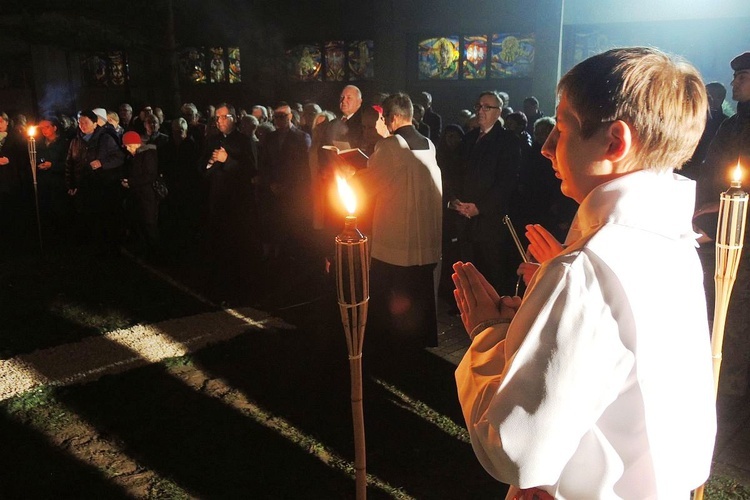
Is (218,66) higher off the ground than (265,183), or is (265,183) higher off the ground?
(218,66)

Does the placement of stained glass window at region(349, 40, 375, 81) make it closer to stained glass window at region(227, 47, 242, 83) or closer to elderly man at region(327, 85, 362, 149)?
stained glass window at region(227, 47, 242, 83)

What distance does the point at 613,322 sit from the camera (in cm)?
116

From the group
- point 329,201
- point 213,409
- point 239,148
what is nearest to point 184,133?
point 239,148

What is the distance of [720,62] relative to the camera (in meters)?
14.6

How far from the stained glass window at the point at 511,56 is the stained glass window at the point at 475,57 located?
27cm

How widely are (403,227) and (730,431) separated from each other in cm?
267

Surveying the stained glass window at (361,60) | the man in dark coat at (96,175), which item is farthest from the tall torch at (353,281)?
the stained glass window at (361,60)

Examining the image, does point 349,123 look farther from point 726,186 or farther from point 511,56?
point 511,56

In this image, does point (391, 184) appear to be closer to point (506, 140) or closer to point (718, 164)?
point (506, 140)

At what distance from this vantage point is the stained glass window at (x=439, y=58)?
18.1 metres

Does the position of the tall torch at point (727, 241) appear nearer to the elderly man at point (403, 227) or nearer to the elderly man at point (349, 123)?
the elderly man at point (403, 227)

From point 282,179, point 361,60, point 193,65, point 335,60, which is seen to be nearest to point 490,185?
point 282,179

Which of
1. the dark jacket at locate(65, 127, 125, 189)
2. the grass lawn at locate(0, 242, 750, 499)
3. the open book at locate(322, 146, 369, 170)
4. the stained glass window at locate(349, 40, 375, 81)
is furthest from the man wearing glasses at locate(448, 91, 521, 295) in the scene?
the stained glass window at locate(349, 40, 375, 81)

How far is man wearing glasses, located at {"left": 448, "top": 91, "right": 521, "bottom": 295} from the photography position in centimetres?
614
